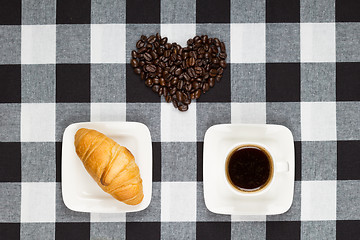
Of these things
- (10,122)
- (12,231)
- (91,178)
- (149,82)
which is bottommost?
(12,231)

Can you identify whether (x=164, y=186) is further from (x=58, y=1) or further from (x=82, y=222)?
(x=58, y=1)

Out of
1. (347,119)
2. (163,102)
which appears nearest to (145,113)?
(163,102)

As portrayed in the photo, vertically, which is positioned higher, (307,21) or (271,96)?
(307,21)

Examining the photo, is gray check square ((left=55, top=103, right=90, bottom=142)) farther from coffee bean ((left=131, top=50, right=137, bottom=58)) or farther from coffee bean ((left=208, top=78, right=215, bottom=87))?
coffee bean ((left=208, top=78, right=215, bottom=87))

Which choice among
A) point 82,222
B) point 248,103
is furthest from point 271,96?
point 82,222

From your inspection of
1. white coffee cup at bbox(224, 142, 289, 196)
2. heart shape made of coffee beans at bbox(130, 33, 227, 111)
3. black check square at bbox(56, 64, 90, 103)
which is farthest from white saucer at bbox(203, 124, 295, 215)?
black check square at bbox(56, 64, 90, 103)

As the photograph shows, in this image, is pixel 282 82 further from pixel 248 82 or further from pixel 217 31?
pixel 217 31
